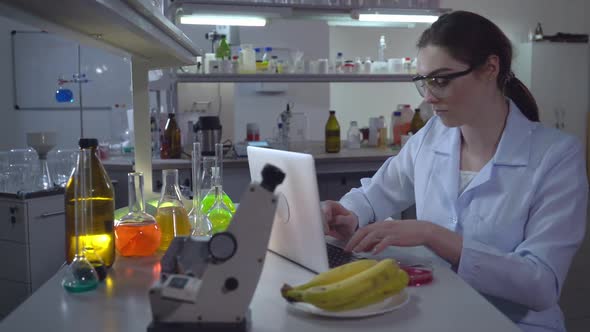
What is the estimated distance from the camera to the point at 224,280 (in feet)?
2.56

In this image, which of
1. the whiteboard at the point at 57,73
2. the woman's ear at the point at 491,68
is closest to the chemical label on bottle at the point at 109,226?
the woman's ear at the point at 491,68

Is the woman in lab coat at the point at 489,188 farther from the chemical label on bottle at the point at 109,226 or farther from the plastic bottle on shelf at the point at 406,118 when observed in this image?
the plastic bottle on shelf at the point at 406,118

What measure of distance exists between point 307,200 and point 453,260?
1.31 feet

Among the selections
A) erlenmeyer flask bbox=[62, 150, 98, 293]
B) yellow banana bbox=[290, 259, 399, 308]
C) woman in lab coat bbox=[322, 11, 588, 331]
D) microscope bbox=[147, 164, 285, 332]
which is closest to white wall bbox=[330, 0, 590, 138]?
woman in lab coat bbox=[322, 11, 588, 331]

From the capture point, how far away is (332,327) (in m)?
0.87

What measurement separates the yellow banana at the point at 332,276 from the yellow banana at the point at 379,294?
6cm

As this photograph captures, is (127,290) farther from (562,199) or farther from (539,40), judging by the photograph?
(539,40)

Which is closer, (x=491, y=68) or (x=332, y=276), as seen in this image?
(x=332, y=276)

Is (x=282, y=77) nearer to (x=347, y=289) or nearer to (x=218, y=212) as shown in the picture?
(x=218, y=212)

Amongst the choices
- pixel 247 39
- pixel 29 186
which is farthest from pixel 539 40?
pixel 29 186

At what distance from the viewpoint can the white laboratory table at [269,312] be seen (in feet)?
2.83

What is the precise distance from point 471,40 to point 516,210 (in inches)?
17.8

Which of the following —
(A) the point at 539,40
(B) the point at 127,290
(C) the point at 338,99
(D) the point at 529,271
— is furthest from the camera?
(C) the point at 338,99

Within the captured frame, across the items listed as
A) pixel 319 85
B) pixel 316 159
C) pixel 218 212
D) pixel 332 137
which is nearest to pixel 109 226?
pixel 218 212
